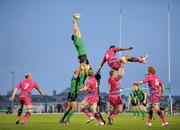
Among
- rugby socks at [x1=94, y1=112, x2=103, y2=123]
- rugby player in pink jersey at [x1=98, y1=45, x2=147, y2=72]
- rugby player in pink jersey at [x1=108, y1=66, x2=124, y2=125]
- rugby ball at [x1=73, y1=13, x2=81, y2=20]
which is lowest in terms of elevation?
rugby socks at [x1=94, y1=112, x2=103, y2=123]

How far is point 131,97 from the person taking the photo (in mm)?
44750

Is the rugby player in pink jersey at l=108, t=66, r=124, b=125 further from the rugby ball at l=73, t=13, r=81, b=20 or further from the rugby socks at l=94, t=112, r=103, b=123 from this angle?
the rugby ball at l=73, t=13, r=81, b=20

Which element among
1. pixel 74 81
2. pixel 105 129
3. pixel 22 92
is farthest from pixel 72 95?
pixel 105 129

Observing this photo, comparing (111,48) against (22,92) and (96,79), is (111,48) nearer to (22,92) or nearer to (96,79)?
(96,79)

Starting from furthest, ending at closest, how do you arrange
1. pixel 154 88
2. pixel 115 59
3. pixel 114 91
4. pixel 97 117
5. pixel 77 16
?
pixel 114 91 < pixel 154 88 < pixel 115 59 < pixel 97 117 < pixel 77 16

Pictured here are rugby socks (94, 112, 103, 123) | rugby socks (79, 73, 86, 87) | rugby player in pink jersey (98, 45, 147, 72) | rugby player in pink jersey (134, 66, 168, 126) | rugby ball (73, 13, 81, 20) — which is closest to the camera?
rugby ball (73, 13, 81, 20)

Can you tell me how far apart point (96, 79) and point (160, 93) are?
276 centimetres

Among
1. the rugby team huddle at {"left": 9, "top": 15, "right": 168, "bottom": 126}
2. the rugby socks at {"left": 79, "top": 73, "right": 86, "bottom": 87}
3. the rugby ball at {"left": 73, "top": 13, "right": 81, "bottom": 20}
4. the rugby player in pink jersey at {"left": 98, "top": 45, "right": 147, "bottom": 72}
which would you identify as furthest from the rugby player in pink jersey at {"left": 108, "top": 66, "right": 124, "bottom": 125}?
the rugby ball at {"left": 73, "top": 13, "right": 81, "bottom": 20}

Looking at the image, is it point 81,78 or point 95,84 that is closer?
point 81,78

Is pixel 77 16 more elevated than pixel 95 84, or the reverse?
pixel 77 16

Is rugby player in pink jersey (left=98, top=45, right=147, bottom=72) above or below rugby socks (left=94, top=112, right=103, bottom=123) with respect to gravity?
above

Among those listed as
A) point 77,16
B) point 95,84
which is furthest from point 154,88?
point 77,16

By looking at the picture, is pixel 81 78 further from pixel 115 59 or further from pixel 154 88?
pixel 154 88

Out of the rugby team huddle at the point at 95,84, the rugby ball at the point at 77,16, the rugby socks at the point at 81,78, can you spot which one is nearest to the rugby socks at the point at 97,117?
the rugby team huddle at the point at 95,84
